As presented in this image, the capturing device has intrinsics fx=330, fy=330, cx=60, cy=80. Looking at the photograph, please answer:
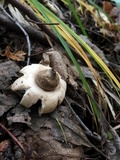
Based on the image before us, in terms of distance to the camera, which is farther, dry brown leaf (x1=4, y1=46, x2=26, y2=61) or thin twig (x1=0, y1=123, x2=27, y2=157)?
dry brown leaf (x1=4, y1=46, x2=26, y2=61)

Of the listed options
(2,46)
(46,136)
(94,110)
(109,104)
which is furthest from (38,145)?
(2,46)

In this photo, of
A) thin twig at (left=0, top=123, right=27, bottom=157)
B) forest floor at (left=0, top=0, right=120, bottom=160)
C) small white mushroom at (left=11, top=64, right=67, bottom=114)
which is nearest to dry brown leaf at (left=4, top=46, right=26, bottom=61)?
forest floor at (left=0, top=0, right=120, bottom=160)

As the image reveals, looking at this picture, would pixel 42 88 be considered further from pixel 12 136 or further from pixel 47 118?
pixel 12 136

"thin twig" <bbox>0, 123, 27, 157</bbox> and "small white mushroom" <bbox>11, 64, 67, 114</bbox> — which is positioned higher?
"small white mushroom" <bbox>11, 64, 67, 114</bbox>

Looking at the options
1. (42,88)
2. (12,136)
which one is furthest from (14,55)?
(12,136)

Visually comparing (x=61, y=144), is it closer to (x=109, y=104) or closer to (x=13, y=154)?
(x=13, y=154)

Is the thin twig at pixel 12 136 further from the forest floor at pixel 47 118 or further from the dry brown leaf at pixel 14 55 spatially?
the dry brown leaf at pixel 14 55

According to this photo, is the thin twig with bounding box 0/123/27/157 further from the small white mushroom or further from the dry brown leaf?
the dry brown leaf

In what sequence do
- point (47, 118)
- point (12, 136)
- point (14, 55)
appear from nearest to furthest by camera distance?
point (12, 136) → point (47, 118) → point (14, 55)

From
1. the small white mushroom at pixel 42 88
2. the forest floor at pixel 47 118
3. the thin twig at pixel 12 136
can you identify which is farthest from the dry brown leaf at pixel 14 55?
the thin twig at pixel 12 136
